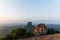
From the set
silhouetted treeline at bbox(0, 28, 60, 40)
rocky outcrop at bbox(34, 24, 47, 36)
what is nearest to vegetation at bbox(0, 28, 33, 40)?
silhouetted treeline at bbox(0, 28, 60, 40)

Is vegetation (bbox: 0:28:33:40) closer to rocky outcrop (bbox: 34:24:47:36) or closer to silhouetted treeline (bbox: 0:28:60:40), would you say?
silhouetted treeline (bbox: 0:28:60:40)

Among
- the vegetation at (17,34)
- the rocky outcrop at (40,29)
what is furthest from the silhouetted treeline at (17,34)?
the rocky outcrop at (40,29)

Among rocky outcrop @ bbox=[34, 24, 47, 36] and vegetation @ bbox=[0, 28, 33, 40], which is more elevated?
rocky outcrop @ bbox=[34, 24, 47, 36]

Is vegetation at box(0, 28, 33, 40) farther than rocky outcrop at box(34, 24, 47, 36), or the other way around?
rocky outcrop at box(34, 24, 47, 36)

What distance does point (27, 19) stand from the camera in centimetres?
397

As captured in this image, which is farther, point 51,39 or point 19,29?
point 19,29

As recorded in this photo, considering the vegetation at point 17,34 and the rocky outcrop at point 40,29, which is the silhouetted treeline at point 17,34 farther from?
the rocky outcrop at point 40,29

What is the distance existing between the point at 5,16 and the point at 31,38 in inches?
37.6

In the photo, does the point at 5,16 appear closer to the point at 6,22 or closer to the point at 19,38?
the point at 6,22

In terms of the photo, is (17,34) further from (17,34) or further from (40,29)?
(40,29)

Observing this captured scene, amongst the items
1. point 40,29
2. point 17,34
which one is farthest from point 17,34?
point 40,29

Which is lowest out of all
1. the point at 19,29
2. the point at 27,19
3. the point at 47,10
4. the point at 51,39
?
the point at 51,39

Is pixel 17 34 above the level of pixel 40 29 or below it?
below

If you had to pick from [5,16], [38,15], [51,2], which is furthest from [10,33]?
[51,2]
